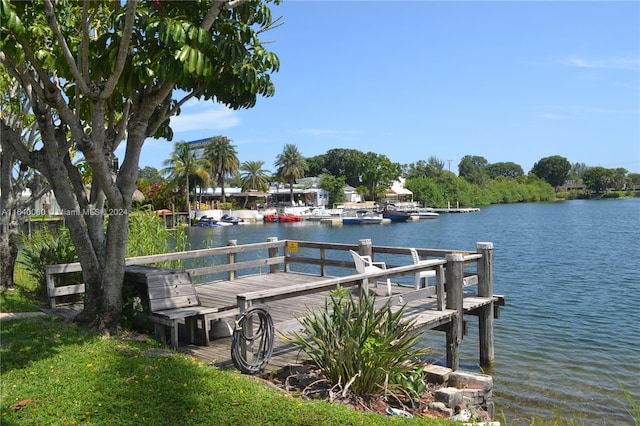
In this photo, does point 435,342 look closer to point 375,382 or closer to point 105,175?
point 375,382

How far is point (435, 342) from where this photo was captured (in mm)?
12477

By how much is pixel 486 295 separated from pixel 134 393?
7.10 meters

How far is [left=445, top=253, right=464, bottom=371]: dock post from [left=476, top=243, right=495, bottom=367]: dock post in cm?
125

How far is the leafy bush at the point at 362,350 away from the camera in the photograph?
20.0ft

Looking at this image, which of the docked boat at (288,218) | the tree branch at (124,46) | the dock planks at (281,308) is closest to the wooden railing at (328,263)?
A: the dock planks at (281,308)

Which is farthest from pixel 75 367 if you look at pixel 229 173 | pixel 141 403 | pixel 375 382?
pixel 229 173

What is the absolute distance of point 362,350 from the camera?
6113 mm

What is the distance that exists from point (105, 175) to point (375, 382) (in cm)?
436

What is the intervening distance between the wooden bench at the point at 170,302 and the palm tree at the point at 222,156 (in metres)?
79.1

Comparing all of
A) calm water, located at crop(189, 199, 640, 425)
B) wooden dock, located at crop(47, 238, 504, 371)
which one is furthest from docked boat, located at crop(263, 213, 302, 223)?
wooden dock, located at crop(47, 238, 504, 371)

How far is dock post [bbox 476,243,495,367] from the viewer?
33.2 feet

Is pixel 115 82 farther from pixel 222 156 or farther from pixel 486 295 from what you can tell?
pixel 222 156

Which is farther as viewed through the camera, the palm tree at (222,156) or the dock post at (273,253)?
the palm tree at (222,156)

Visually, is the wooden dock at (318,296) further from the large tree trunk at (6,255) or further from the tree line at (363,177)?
the tree line at (363,177)
